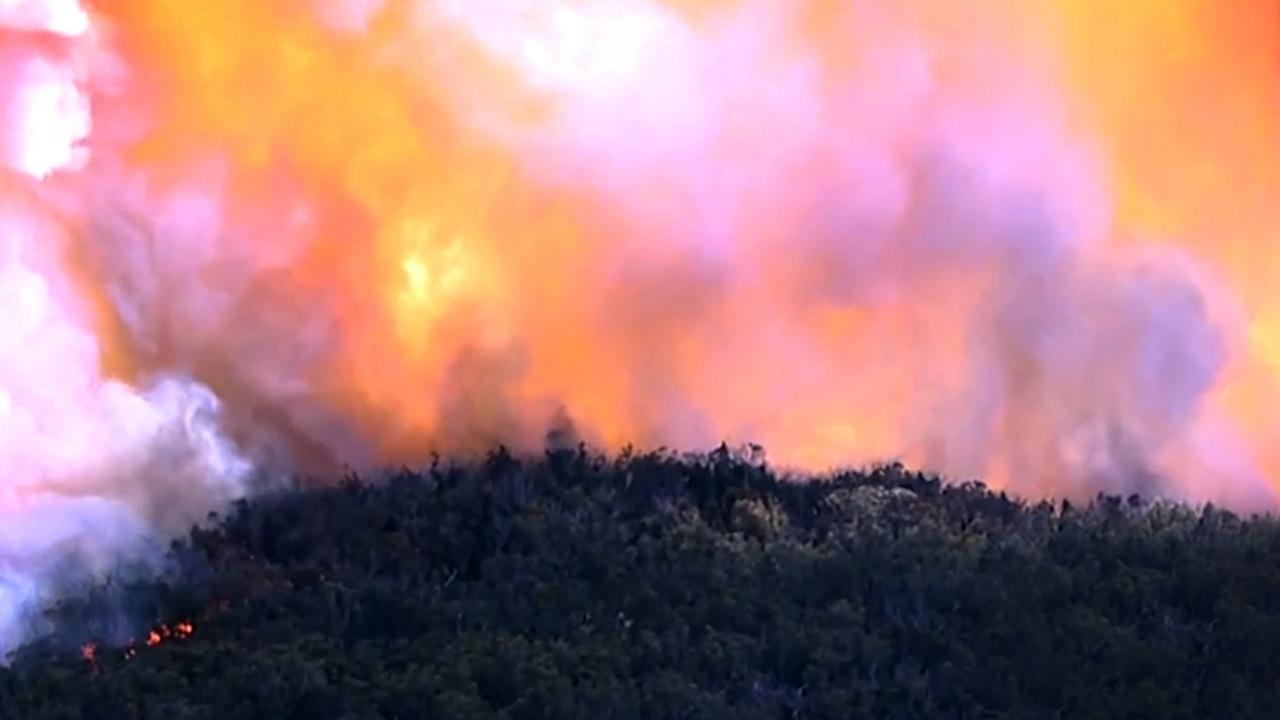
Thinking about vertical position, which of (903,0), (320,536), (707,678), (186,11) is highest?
(903,0)

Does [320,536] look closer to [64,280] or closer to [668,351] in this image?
[64,280]

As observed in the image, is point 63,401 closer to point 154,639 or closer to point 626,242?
point 154,639

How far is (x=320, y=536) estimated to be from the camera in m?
9.33

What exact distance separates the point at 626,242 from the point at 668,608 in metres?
3.05

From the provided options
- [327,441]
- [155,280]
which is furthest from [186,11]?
[327,441]

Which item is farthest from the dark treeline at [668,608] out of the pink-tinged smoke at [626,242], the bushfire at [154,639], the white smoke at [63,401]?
the pink-tinged smoke at [626,242]

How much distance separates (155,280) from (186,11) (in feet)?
4.04

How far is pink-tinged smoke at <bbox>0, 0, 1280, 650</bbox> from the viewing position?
9.98m

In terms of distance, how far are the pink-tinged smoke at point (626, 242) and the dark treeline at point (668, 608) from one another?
2.41 feet

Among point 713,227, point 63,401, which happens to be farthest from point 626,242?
point 63,401

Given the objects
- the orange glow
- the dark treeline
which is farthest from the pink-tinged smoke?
the dark treeline

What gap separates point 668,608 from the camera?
848cm

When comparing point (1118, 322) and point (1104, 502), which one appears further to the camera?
point (1118, 322)

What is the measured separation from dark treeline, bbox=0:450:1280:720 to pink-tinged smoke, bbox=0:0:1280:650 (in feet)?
2.41
